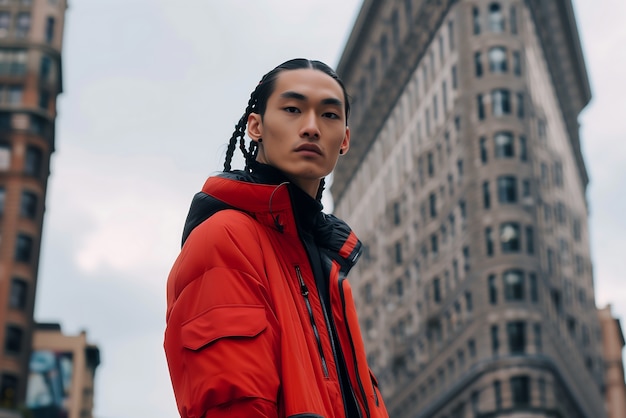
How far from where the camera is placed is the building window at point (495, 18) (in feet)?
263

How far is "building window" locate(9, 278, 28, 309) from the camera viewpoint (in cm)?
Result: 6400

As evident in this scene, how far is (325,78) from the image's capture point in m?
4.29

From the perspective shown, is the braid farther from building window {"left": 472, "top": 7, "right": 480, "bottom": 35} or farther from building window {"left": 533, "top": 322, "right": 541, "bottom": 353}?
building window {"left": 472, "top": 7, "right": 480, "bottom": 35}

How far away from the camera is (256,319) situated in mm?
3617

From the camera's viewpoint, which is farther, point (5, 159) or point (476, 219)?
point (476, 219)

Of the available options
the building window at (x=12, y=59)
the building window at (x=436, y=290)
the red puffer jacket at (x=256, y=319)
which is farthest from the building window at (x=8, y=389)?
the red puffer jacket at (x=256, y=319)

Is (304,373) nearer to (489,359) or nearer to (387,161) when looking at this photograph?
(489,359)

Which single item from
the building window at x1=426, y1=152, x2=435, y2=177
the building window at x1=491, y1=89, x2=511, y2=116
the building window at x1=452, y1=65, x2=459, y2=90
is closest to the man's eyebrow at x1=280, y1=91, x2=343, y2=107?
the building window at x1=491, y1=89, x2=511, y2=116

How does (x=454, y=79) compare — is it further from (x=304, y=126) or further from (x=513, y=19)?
(x=304, y=126)

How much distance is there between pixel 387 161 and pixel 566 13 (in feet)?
71.9

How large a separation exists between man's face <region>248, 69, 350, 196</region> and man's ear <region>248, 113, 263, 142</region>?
0.03 metres

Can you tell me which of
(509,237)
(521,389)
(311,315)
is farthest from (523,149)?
(311,315)

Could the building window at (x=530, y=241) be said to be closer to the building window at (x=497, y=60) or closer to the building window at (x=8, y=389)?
the building window at (x=497, y=60)

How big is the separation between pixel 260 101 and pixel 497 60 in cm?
7696
